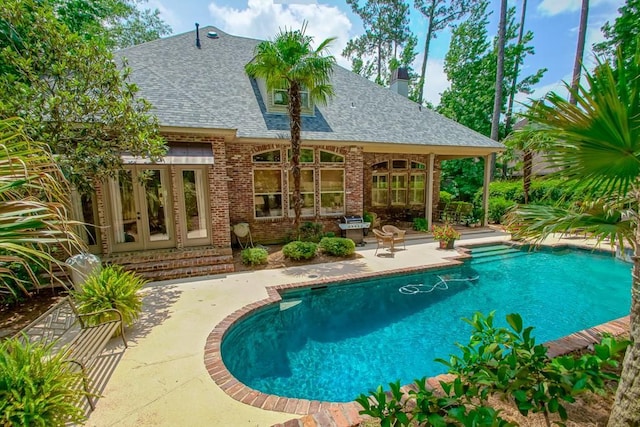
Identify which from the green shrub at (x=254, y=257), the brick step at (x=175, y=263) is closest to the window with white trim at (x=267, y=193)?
the green shrub at (x=254, y=257)

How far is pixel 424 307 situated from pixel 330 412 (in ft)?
15.0

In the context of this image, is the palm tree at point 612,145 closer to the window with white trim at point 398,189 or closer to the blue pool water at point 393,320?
the blue pool water at point 393,320

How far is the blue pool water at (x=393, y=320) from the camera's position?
4598 mm

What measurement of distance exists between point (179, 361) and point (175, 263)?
14.2 ft

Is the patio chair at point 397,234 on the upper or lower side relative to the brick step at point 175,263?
upper

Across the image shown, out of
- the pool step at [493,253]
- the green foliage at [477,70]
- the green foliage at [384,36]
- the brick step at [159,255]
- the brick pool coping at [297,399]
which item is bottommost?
the pool step at [493,253]

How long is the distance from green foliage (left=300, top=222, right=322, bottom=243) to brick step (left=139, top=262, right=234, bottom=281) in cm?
321

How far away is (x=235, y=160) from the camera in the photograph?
10.5 m

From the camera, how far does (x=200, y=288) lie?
7027 millimetres

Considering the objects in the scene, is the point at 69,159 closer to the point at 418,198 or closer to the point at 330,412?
the point at 330,412

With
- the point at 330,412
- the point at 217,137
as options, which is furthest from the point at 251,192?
the point at 330,412

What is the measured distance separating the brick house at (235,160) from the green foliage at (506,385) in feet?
18.3

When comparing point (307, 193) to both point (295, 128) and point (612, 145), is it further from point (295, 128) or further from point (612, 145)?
point (612, 145)

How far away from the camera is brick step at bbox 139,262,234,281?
25.3ft
